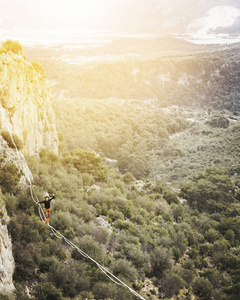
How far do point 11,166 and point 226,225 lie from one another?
21232 mm

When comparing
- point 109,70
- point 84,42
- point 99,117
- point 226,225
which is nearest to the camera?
point 226,225

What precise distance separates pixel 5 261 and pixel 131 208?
13.7 m

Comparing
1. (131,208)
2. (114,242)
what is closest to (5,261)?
(114,242)

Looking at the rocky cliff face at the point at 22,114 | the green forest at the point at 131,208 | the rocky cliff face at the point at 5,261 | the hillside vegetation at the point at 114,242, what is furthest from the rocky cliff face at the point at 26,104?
the rocky cliff face at the point at 5,261

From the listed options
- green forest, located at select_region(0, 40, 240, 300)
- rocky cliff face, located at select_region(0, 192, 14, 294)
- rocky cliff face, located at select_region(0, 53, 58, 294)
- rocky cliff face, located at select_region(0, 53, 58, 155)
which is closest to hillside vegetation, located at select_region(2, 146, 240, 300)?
green forest, located at select_region(0, 40, 240, 300)

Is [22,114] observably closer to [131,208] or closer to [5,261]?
[131,208]

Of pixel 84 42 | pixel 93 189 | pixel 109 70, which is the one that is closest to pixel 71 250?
pixel 93 189

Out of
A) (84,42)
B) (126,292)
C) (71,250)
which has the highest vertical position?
(84,42)

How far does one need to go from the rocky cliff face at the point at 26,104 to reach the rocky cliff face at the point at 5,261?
295 inches

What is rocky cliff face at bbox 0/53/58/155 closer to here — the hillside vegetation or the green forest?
the green forest

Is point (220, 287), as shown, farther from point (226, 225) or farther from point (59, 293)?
point (59, 293)

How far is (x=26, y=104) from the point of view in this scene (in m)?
20.4

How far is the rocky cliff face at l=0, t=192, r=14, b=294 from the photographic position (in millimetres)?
7566

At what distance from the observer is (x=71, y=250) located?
1241 centimetres
